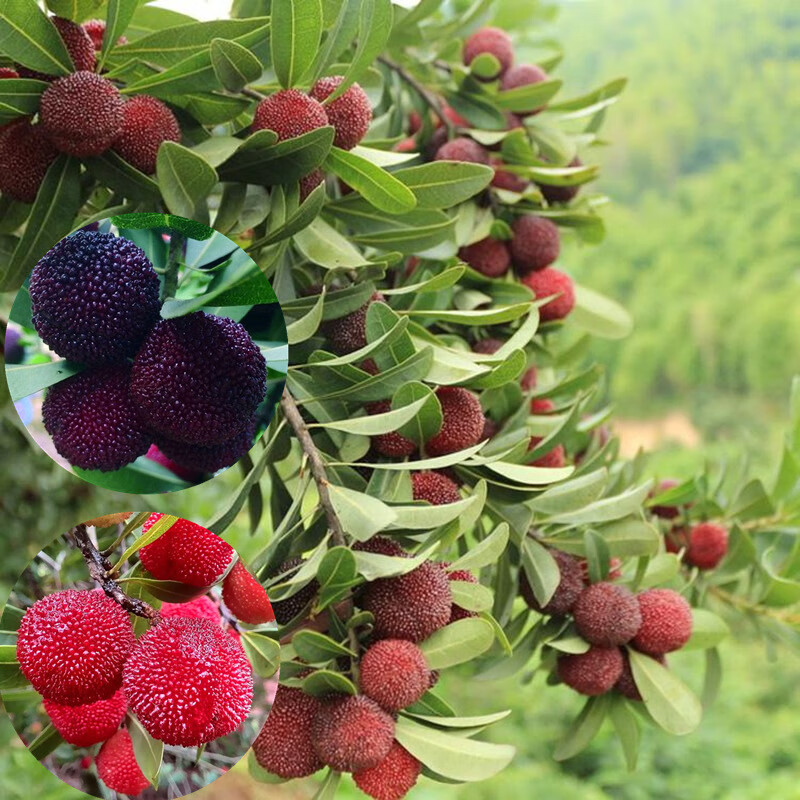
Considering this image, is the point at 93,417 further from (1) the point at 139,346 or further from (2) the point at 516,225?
(2) the point at 516,225

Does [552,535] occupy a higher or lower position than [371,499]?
lower

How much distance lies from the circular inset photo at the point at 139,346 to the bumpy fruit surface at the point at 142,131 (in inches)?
3.6

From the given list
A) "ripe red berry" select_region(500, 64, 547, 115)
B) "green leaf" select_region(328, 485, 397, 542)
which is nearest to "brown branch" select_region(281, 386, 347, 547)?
"green leaf" select_region(328, 485, 397, 542)

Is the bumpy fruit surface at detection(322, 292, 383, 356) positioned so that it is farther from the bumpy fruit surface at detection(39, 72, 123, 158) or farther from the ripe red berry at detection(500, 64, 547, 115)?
the ripe red berry at detection(500, 64, 547, 115)

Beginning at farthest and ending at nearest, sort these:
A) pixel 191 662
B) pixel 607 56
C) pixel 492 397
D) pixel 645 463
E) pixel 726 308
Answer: pixel 607 56 < pixel 726 308 < pixel 645 463 < pixel 492 397 < pixel 191 662

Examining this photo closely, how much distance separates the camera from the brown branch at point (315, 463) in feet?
1.45

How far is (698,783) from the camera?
2.71m

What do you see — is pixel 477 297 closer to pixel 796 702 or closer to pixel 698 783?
pixel 698 783

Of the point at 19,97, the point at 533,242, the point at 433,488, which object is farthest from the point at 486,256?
the point at 19,97

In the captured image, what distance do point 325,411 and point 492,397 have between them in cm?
14

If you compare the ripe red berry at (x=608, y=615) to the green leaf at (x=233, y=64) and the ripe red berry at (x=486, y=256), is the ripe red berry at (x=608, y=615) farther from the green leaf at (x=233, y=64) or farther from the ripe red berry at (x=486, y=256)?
the green leaf at (x=233, y=64)

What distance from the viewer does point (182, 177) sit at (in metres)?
0.43

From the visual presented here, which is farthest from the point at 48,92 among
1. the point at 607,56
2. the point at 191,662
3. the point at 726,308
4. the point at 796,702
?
the point at 607,56

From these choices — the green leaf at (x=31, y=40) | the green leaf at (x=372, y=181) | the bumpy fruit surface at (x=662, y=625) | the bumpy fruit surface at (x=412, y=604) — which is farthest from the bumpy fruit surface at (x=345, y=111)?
the bumpy fruit surface at (x=662, y=625)
